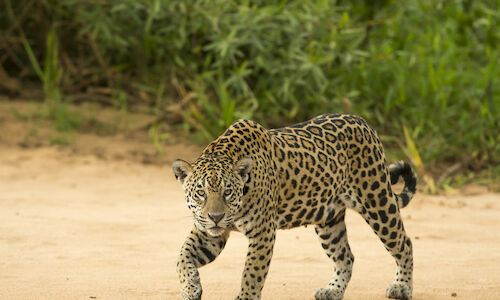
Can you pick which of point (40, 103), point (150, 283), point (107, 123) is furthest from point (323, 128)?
point (40, 103)

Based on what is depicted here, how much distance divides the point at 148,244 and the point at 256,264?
8.45 ft

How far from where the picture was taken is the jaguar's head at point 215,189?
470 cm

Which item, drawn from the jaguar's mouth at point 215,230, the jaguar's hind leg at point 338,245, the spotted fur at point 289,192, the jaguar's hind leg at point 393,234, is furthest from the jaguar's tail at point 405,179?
the jaguar's mouth at point 215,230

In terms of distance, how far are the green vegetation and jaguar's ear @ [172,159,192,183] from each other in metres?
5.14

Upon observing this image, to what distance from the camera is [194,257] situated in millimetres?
5090

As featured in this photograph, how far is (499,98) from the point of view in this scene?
10.7 metres

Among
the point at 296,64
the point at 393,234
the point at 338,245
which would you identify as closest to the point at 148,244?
the point at 338,245

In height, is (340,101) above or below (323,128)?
below

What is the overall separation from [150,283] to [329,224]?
1.30 metres

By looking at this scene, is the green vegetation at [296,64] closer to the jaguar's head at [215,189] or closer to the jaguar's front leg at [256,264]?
the jaguar's front leg at [256,264]

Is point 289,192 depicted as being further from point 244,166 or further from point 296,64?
point 296,64

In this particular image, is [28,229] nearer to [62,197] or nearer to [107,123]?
[62,197]

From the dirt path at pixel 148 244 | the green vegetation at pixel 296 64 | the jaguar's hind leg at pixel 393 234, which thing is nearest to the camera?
the jaguar's hind leg at pixel 393 234

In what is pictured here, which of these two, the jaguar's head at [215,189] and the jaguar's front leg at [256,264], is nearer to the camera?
the jaguar's head at [215,189]
